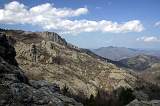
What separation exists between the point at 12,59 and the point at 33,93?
35.4 metres

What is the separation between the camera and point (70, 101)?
3812 cm

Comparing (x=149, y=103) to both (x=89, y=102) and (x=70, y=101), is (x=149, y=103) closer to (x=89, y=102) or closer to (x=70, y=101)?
(x=70, y=101)

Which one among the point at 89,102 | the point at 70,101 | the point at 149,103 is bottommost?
the point at 89,102

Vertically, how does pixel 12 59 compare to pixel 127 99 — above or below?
above

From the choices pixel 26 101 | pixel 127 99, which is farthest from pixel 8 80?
pixel 127 99

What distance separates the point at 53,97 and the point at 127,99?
105 m

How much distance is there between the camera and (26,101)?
116 ft

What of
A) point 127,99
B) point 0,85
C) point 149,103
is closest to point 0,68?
point 0,85

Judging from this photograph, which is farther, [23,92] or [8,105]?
[23,92]

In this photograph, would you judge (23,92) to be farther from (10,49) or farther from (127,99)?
(127,99)

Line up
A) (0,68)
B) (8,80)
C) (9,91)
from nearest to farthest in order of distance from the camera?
(9,91)
(8,80)
(0,68)

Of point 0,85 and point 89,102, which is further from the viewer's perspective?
point 89,102

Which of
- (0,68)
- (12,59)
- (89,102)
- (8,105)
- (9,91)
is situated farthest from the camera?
(89,102)

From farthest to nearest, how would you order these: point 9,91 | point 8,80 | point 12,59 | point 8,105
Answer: point 12,59
point 8,80
point 9,91
point 8,105
